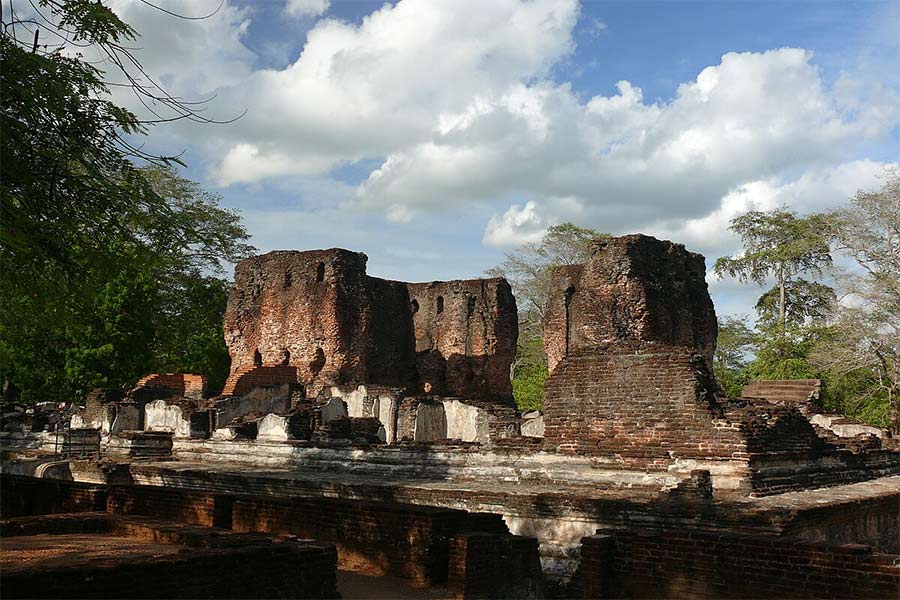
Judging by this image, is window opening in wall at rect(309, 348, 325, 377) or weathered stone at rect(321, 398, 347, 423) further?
window opening in wall at rect(309, 348, 325, 377)

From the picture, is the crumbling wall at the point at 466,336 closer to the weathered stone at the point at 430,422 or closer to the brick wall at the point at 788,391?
the brick wall at the point at 788,391

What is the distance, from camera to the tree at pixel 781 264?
3131 cm

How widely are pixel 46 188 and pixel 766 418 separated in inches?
293

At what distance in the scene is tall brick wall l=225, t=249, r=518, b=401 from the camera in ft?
80.6

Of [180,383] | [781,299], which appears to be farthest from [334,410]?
[781,299]

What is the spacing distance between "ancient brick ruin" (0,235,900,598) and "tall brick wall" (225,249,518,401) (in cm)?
366

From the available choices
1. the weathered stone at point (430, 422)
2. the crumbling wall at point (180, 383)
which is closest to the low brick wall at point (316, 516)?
the weathered stone at point (430, 422)

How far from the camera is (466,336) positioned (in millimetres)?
26688

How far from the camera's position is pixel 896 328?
23438 millimetres

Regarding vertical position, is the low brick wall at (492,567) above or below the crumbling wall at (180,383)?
below

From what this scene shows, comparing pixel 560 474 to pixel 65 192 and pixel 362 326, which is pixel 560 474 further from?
pixel 362 326

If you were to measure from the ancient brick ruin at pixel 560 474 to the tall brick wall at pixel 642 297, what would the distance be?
5 centimetres

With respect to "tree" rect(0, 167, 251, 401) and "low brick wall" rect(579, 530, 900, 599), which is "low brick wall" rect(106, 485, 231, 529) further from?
"tree" rect(0, 167, 251, 401)

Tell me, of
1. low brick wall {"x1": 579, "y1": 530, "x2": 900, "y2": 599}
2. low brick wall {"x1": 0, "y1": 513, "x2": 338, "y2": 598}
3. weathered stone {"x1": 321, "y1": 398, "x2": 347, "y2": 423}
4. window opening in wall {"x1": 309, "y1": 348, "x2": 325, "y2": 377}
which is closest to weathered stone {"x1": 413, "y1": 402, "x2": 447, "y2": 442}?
weathered stone {"x1": 321, "y1": 398, "x2": 347, "y2": 423}
